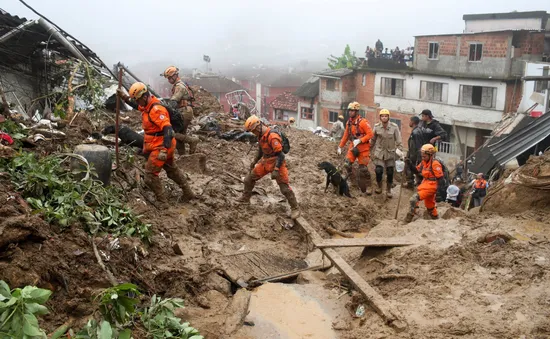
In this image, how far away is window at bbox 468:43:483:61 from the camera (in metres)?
30.6

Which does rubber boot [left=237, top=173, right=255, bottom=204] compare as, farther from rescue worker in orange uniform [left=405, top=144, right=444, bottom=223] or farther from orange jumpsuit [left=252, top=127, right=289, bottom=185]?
rescue worker in orange uniform [left=405, top=144, right=444, bottom=223]

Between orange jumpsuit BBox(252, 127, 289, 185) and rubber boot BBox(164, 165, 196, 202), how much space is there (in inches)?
42.3

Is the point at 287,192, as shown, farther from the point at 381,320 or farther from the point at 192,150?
the point at 381,320

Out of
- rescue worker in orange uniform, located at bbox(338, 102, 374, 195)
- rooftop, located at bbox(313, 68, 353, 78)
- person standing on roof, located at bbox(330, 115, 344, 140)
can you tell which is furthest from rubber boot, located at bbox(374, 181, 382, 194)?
rooftop, located at bbox(313, 68, 353, 78)

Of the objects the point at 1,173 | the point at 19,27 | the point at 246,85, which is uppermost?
the point at 19,27

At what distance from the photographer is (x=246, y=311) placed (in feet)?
16.8

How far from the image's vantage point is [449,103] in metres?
31.8

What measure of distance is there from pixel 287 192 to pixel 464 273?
11.5 feet

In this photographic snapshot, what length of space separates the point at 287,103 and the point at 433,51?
13.5 meters

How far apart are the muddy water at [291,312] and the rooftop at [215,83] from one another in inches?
1561

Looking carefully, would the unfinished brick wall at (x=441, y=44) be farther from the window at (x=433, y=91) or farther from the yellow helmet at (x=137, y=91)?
the yellow helmet at (x=137, y=91)

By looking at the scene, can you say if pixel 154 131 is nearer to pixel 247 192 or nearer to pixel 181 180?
pixel 181 180

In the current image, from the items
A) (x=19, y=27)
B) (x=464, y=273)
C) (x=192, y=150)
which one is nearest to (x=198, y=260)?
(x=464, y=273)

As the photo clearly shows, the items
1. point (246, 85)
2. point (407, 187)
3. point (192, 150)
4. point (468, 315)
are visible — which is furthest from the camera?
point (246, 85)
